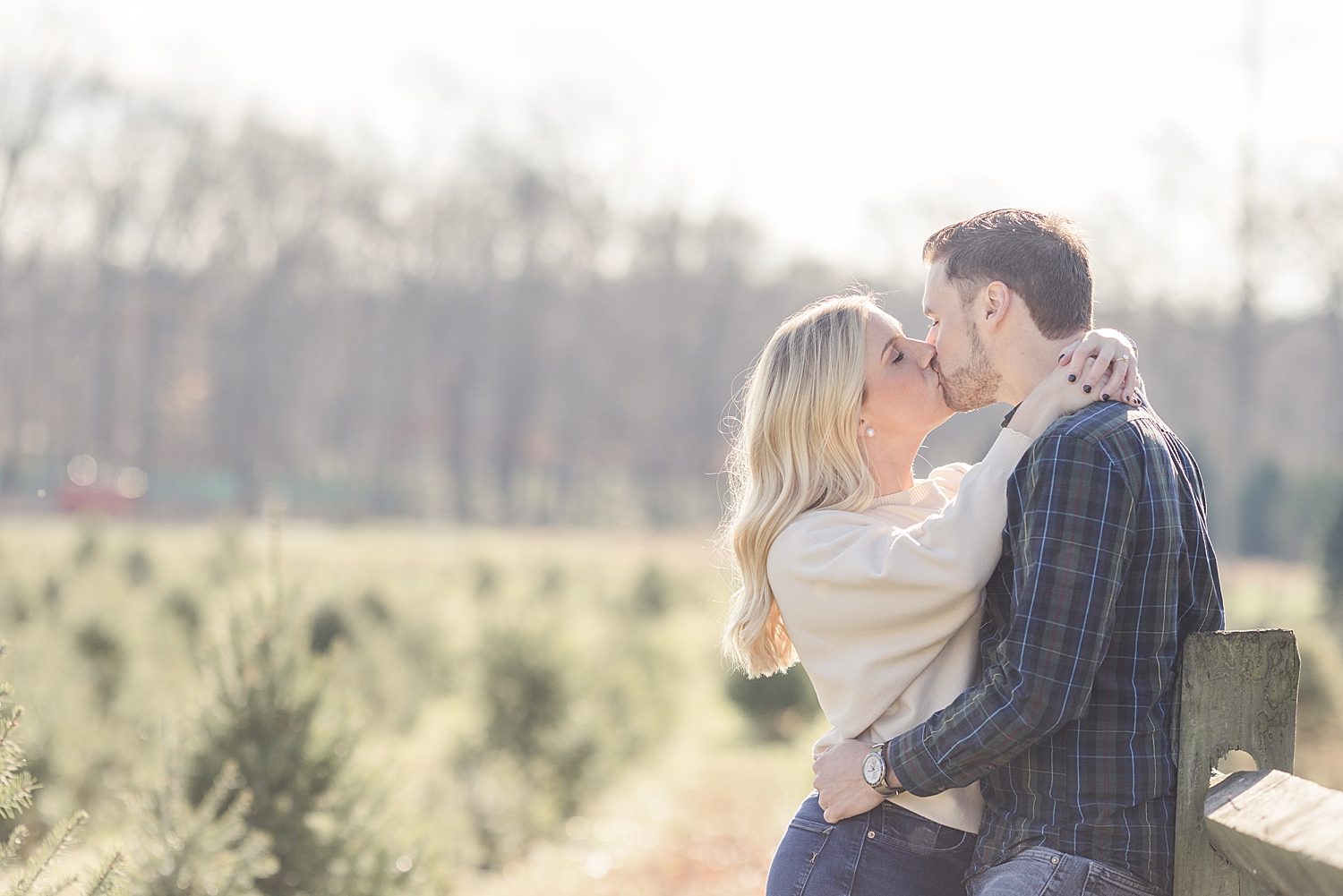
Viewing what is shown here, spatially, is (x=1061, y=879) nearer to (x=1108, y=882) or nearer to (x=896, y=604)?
(x=1108, y=882)

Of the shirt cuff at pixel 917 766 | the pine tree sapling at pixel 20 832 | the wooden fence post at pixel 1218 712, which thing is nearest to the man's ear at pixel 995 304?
the wooden fence post at pixel 1218 712

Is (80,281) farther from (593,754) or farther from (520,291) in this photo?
(593,754)

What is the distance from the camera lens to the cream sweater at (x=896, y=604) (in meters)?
2.13

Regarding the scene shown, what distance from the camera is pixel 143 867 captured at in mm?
3568

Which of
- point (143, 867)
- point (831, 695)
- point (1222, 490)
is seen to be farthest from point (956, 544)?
point (1222, 490)

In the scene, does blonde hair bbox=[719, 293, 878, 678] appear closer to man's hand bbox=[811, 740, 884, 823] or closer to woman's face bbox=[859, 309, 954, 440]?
woman's face bbox=[859, 309, 954, 440]

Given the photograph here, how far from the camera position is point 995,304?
7.39ft

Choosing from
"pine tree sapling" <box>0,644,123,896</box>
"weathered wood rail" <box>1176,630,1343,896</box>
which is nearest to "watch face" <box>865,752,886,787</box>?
"weathered wood rail" <box>1176,630,1343,896</box>

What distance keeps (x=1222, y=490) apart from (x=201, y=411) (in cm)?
3497

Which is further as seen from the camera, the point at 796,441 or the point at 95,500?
the point at 95,500

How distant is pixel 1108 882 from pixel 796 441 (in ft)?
3.41

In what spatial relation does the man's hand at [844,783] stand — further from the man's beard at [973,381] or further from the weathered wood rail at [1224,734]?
the man's beard at [973,381]

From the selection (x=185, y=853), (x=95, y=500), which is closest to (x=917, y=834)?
(x=185, y=853)

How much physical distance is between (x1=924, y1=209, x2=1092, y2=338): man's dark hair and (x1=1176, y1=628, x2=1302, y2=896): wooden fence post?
67cm
